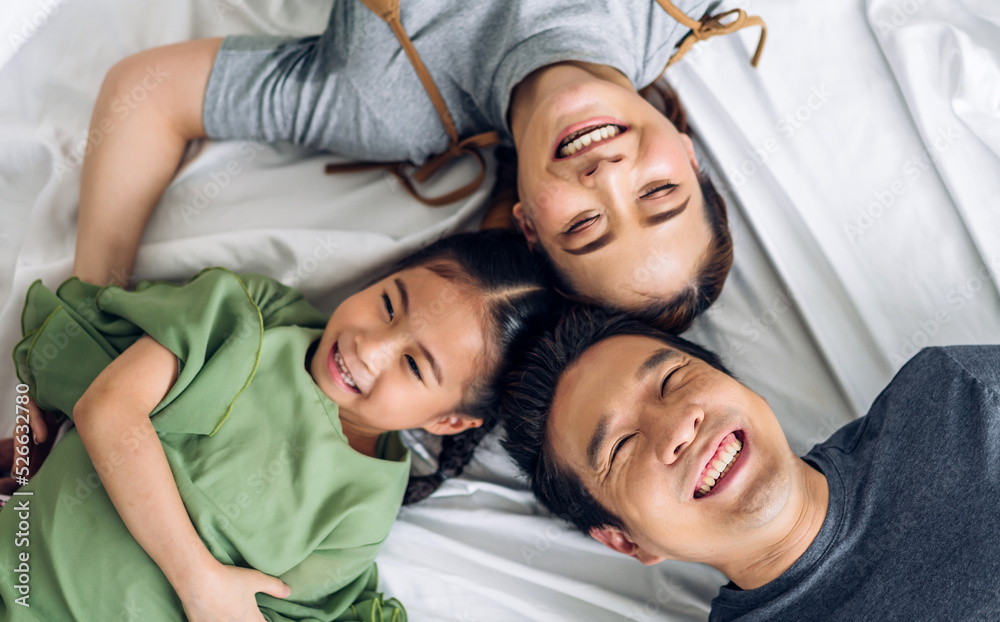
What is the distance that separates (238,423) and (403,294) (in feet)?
1.43

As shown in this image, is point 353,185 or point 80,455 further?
point 353,185

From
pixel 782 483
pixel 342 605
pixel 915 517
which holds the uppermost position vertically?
pixel 782 483

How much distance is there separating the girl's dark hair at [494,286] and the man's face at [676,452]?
0.22 metres

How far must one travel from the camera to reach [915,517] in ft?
3.95

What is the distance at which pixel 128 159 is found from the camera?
153cm

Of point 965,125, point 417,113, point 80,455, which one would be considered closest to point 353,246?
point 417,113

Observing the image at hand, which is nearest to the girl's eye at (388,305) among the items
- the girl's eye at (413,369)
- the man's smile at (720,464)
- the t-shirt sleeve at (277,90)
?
the girl's eye at (413,369)

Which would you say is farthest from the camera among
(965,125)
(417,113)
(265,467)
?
(417,113)

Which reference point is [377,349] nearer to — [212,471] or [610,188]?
[212,471]

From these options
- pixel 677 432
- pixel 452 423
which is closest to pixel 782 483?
pixel 677 432

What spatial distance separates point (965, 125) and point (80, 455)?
2.03 metres

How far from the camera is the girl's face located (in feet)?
4.38

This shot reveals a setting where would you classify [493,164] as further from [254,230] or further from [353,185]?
[254,230]

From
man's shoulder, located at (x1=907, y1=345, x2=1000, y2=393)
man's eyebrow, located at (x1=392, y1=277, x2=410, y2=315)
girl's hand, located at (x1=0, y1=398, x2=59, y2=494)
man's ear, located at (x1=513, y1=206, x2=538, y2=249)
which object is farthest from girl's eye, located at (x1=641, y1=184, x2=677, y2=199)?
girl's hand, located at (x1=0, y1=398, x2=59, y2=494)
